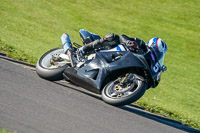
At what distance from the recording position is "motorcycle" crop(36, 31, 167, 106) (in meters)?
5.68

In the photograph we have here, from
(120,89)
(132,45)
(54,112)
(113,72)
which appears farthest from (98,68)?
(54,112)

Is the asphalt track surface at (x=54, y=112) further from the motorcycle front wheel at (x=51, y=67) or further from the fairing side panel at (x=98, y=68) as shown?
the fairing side panel at (x=98, y=68)

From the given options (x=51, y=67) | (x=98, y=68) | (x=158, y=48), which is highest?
(x=158, y=48)

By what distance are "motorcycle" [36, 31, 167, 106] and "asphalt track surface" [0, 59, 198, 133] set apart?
21 centimetres

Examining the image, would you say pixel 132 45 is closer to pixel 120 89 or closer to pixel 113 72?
pixel 113 72

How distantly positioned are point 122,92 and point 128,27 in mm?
13499

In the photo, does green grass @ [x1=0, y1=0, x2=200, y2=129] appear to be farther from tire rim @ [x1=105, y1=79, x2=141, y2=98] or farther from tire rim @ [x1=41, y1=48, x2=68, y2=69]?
tire rim @ [x1=41, y1=48, x2=68, y2=69]

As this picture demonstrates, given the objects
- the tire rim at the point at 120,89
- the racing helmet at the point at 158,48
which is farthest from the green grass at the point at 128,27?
the tire rim at the point at 120,89

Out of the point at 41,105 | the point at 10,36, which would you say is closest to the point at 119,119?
the point at 41,105

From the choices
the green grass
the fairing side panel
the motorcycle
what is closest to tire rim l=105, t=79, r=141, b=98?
the motorcycle

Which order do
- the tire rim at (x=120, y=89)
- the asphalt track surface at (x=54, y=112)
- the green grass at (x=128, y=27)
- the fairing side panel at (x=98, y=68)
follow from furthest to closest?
the green grass at (x=128, y=27)
the fairing side panel at (x=98, y=68)
the tire rim at (x=120, y=89)
the asphalt track surface at (x=54, y=112)

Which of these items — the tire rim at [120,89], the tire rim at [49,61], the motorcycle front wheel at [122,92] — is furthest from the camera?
the tire rim at [49,61]

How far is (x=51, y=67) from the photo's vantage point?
669 cm

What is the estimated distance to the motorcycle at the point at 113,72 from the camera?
5676mm
